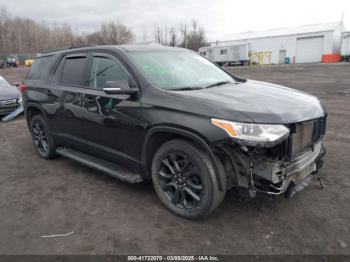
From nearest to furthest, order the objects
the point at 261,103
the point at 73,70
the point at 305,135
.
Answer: the point at 261,103
the point at 305,135
the point at 73,70

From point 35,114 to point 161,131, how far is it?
326 centimetres

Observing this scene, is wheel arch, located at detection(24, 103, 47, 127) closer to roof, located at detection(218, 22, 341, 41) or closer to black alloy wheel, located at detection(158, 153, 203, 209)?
black alloy wheel, located at detection(158, 153, 203, 209)

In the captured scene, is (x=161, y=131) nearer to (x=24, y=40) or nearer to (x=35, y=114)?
(x=35, y=114)

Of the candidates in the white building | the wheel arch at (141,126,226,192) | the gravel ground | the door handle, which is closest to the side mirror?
the wheel arch at (141,126,226,192)

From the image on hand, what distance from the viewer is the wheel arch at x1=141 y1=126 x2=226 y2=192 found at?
2865 millimetres

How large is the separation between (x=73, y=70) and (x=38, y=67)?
4.13 ft

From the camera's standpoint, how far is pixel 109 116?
3.70 m

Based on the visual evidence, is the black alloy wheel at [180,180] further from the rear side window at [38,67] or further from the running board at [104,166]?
the rear side window at [38,67]

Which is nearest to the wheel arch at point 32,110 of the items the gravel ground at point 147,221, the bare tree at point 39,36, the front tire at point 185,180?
the gravel ground at point 147,221

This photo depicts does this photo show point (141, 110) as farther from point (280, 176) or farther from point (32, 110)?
point (32, 110)

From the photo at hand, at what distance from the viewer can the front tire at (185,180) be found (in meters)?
2.93

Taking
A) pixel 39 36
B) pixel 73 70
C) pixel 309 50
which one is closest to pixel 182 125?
pixel 73 70

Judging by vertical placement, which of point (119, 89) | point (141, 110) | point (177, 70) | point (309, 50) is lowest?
point (141, 110)

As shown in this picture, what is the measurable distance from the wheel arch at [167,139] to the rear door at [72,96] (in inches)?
49.7
